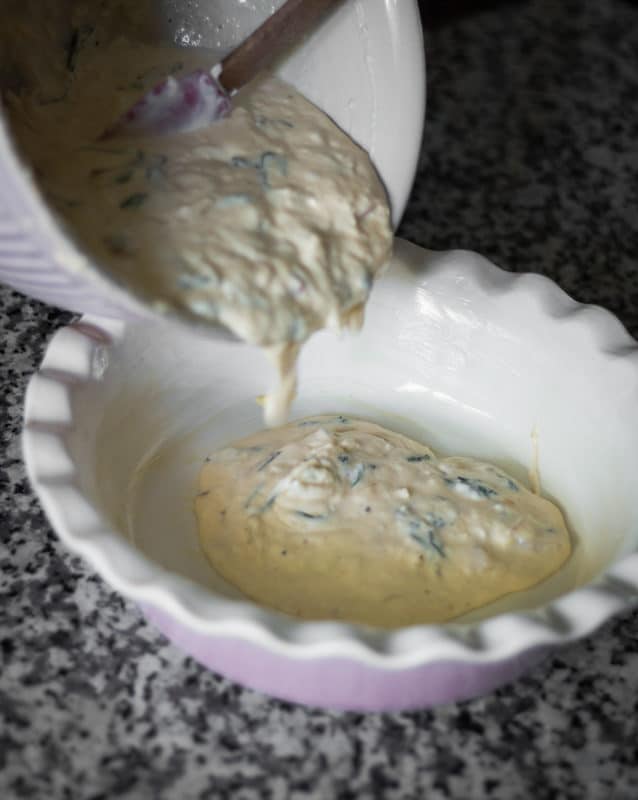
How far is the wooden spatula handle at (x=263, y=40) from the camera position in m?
1.11

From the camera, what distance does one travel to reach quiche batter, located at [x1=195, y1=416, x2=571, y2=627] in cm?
107

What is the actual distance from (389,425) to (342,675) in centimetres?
45

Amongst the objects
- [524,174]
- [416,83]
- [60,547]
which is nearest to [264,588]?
[60,547]

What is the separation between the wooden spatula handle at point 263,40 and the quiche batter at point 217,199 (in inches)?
1.2

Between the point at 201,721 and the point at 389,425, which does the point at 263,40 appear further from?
the point at 201,721

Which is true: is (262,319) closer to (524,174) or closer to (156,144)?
(156,144)

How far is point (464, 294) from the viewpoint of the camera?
129 cm

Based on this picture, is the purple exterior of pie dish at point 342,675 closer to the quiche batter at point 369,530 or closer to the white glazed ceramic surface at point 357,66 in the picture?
the quiche batter at point 369,530

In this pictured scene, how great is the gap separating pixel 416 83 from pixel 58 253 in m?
0.42

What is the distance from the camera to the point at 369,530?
111cm

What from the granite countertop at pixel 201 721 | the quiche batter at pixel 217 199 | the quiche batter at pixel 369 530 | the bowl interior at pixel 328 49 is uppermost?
the bowl interior at pixel 328 49

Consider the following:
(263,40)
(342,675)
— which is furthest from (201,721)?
(263,40)

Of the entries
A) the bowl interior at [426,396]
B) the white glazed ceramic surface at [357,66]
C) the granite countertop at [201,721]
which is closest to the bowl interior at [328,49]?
the white glazed ceramic surface at [357,66]

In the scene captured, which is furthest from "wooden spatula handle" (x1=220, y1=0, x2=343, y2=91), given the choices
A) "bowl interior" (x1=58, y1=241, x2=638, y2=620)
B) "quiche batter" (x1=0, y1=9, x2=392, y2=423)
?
"bowl interior" (x1=58, y1=241, x2=638, y2=620)
